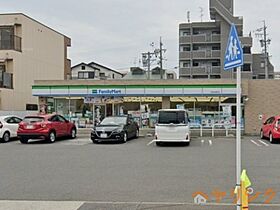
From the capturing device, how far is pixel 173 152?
16.2 meters

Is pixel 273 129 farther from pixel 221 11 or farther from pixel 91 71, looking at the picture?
pixel 91 71

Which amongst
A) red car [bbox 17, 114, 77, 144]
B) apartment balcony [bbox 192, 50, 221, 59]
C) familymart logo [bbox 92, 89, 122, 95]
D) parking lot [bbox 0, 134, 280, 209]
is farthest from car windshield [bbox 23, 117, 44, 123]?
apartment balcony [bbox 192, 50, 221, 59]

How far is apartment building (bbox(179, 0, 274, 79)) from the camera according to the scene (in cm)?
5062

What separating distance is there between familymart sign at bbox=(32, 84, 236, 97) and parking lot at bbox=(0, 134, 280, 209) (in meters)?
9.40

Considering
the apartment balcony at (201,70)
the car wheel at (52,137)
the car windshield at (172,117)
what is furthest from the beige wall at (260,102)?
the apartment balcony at (201,70)

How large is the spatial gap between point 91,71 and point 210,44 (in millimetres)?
18835

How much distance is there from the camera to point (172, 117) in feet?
63.6

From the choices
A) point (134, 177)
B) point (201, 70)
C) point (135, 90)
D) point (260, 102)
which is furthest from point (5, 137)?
point (201, 70)

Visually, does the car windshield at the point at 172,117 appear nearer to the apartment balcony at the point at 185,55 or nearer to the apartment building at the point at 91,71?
the apartment balcony at the point at 185,55

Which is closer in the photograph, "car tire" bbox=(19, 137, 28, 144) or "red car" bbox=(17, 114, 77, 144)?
"red car" bbox=(17, 114, 77, 144)

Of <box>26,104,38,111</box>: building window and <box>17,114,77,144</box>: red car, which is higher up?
<box>26,104,38,111</box>: building window

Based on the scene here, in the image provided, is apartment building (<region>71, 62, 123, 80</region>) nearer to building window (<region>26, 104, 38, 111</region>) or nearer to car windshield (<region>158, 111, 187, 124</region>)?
building window (<region>26, 104, 38, 111</region>)

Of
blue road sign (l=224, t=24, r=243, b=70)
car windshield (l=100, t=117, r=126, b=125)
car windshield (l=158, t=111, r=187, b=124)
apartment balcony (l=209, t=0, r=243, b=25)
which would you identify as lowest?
car windshield (l=100, t=117, r=126, b=125)

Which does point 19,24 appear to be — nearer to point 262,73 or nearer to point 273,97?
point 273,97
